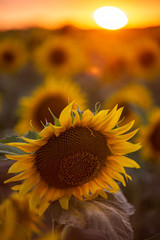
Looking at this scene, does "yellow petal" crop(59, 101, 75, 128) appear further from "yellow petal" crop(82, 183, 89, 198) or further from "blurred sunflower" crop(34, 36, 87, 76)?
"blurred sunflower" crop(34, 36, 87, 76)

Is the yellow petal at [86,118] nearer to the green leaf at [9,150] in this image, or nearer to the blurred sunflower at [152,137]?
the green leaf at [9,150]

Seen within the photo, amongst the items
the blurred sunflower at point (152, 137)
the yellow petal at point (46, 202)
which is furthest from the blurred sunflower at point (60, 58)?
the yellow petal at point (46, 202)

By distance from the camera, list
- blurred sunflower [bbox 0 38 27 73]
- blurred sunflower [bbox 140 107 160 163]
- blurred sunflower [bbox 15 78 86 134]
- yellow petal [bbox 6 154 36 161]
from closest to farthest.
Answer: yellow petal [bbox 6 154 36 161]
blurred sunflower [bbox 140 107 160 163]
blurred sunflower [bbox 15 78 86 134]
blurred sunflower [bbox 0 38 27 73]

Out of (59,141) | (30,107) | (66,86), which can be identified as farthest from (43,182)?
(66,86)

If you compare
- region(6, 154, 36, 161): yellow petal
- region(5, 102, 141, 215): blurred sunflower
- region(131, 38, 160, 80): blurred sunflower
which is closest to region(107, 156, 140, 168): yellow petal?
region(5, 102, 141, 215): blurred sunflower

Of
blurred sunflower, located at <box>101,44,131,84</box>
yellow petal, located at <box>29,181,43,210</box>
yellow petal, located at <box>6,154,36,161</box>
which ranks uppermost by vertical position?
blurred sunflower, located at <box>101,44,131,84</box>

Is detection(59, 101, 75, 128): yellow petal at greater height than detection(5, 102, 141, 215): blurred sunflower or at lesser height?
greater
